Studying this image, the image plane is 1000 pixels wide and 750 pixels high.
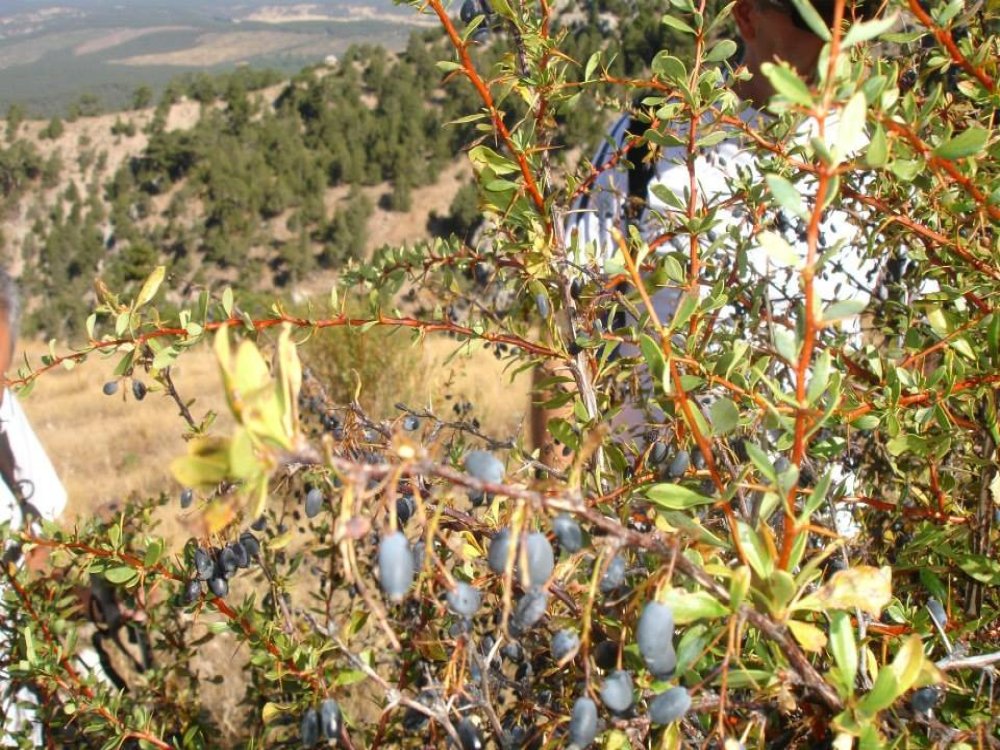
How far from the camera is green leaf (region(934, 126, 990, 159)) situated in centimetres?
58

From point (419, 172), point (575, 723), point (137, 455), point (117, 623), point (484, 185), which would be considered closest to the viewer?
point (575, 723)

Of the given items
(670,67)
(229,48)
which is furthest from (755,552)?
(229,48)

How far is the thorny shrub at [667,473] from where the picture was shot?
Answer: 46 cm

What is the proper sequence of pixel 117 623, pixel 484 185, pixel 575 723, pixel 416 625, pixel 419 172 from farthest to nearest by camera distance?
pixel 419 172 → pixel 117 623 → pixel 484 185 → pixel 416 625 → pixel 575 723

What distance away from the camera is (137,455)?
6.43 meters

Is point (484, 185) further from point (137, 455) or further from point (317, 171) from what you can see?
point (317, 171)

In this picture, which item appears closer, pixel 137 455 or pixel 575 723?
pixel 575 723

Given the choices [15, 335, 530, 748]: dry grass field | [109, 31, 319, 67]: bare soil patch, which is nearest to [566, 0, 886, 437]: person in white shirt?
[15, 335, 530, 748]: dry grass field

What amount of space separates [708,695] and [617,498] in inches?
8.8

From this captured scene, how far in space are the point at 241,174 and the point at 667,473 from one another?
32577mm

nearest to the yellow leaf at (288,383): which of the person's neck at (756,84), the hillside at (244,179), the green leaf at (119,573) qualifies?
the green leaf at (119,573)

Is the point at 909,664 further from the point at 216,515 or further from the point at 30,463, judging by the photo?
the point at 30,463

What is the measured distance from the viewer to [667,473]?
0.76 m

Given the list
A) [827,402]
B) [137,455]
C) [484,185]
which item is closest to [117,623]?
[484,185]
